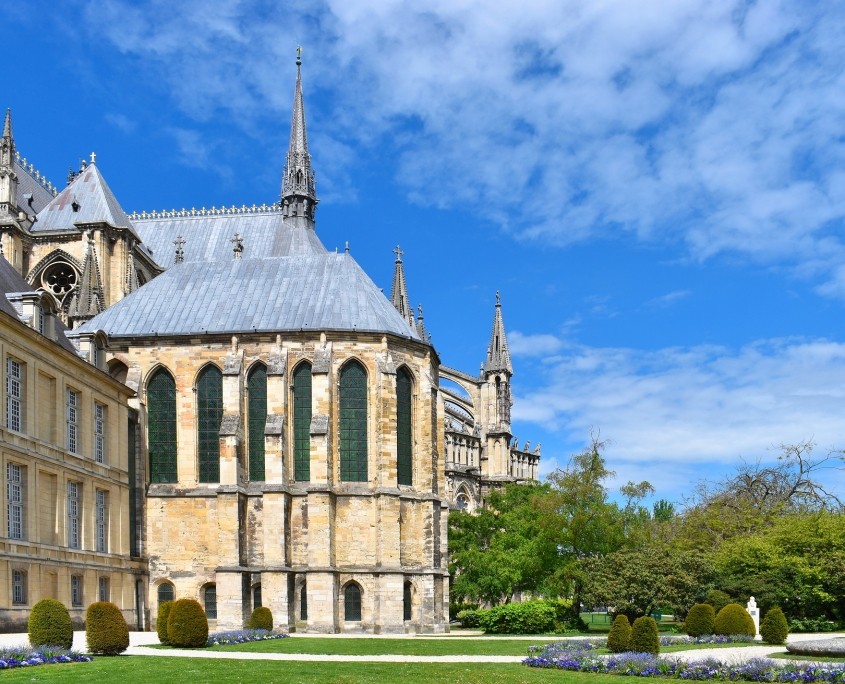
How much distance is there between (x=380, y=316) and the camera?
51.0 meters

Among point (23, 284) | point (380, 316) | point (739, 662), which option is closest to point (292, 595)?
point (380, 316)

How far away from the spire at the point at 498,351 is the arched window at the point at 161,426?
38821 mm

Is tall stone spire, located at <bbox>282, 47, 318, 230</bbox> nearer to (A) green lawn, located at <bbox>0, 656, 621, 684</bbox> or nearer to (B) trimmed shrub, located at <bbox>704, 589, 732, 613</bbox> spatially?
(B) trimmed shrub, located at <bbox>704, 589, 732, 613</bbox>

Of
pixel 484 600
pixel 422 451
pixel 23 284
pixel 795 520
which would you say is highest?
pixel 23 284

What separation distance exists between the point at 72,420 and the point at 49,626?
16.4 metres

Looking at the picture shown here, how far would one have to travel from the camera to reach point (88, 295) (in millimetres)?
55656

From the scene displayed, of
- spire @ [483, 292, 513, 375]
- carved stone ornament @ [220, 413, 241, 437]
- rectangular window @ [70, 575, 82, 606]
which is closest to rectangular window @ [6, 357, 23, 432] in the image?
rectangular window @ [70, 575, 82, 606]

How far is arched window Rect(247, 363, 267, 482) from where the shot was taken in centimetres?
4894

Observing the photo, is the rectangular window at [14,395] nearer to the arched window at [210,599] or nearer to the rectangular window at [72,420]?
the rectangular window at [72,420]

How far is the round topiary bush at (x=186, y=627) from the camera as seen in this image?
3038 cm

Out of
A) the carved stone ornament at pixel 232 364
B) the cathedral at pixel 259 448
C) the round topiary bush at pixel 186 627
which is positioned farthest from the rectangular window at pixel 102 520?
the round topiary bush at pixel 186 627

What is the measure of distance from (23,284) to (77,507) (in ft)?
29.1

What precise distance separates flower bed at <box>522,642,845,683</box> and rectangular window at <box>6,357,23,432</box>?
19256 mm

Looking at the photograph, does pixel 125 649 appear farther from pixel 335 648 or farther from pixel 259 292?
pixel 259 292
